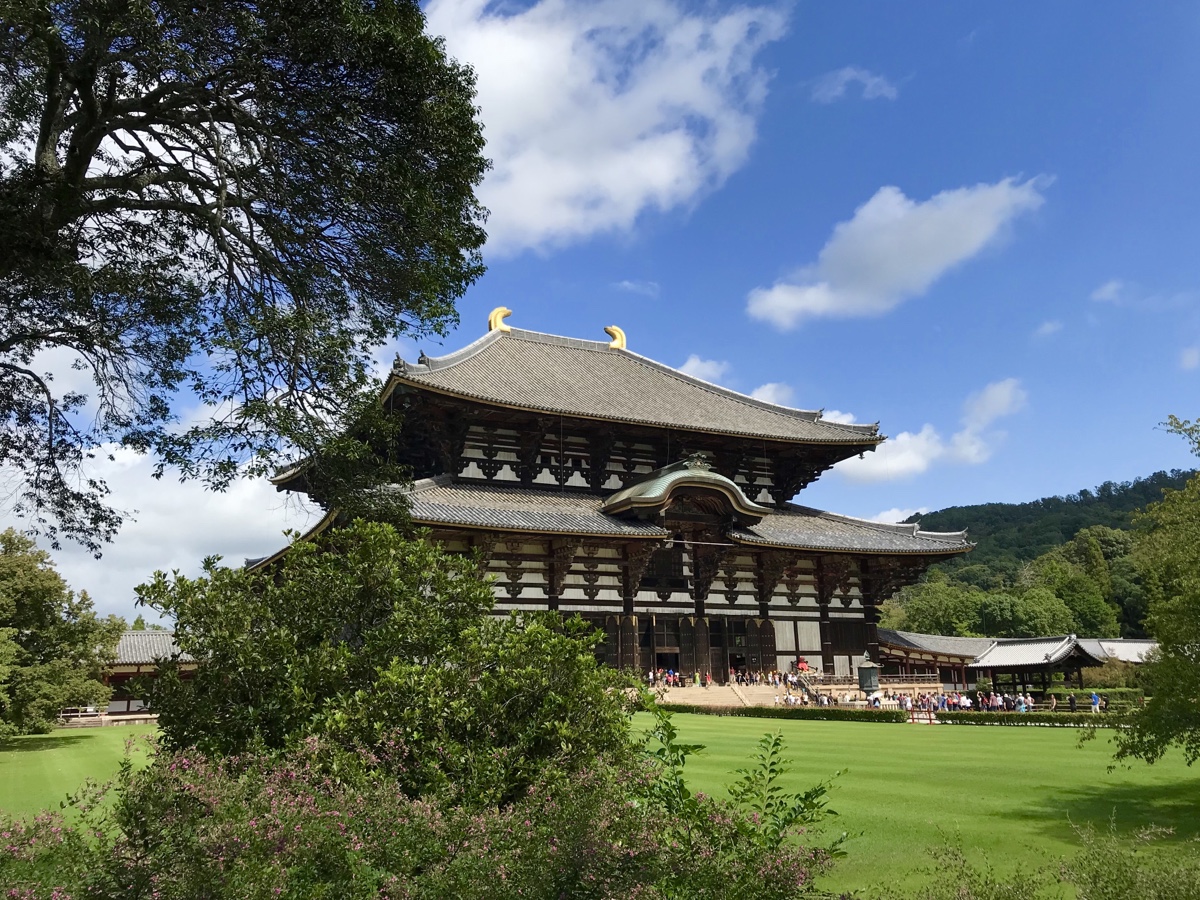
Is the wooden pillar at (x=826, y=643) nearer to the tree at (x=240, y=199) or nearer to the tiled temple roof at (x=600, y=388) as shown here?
the tiled temple roof at (x=600, y=388)

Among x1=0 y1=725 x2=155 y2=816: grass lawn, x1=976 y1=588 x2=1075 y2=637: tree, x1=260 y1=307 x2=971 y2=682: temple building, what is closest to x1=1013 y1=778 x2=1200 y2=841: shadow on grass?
x1=0 y1=725 x2=155 y2=816: grass lawn

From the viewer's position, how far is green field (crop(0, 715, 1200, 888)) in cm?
826

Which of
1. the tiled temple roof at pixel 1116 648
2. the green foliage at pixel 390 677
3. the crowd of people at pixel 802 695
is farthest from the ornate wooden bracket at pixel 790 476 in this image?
the green foliage at pixel 390 677

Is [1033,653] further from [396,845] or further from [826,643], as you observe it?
[396,845]

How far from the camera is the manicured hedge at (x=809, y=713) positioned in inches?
957

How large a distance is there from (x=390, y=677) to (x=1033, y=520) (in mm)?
153488

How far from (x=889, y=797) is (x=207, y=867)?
28.2ft

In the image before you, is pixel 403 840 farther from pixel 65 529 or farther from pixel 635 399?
pixel 635 399

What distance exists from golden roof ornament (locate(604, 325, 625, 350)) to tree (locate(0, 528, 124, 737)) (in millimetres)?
23786

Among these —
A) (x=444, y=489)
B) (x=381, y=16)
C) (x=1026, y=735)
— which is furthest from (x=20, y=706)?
(x=1026, y=735)

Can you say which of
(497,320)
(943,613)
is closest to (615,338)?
→ (497,320)

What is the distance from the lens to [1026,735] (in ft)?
63.7

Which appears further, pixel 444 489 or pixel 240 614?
pixel 444 489

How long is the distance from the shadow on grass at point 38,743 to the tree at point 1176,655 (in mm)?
25710
